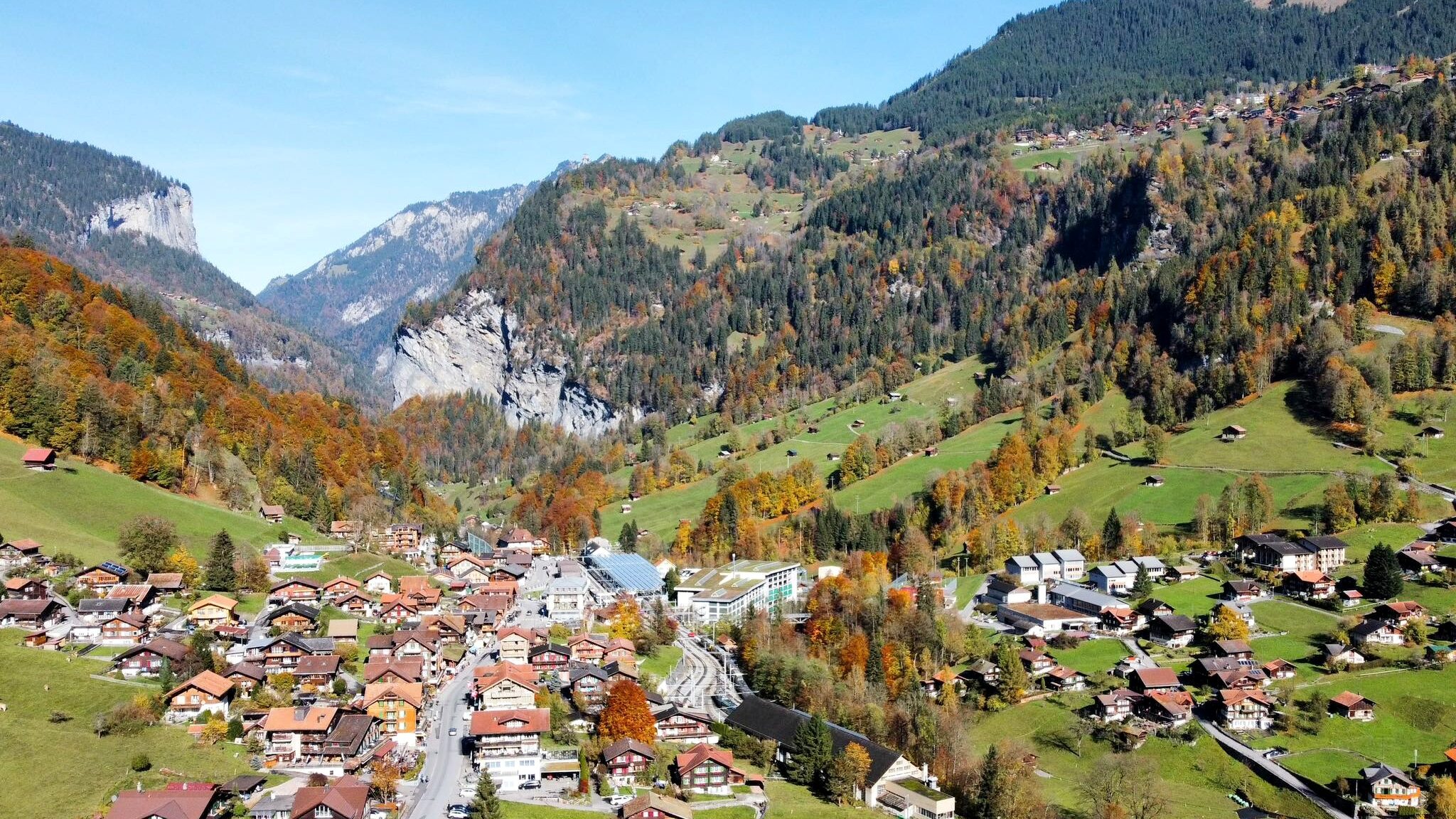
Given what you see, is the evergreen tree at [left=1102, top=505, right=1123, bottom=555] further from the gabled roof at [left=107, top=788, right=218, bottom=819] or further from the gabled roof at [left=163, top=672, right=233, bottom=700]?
the gabled roof at [left=107, top=788, right=218, bottom=819]

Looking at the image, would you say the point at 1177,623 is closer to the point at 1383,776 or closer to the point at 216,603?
the point at 1383,776

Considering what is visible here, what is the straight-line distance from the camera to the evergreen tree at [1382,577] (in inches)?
2965

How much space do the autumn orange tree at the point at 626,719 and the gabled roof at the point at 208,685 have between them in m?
21.2

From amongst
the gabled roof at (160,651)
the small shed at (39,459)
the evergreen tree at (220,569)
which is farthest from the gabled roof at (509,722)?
the small shed at (39,459)

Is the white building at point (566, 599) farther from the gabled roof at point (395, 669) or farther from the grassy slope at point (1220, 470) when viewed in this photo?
the grassy slope at point (1220, 470)

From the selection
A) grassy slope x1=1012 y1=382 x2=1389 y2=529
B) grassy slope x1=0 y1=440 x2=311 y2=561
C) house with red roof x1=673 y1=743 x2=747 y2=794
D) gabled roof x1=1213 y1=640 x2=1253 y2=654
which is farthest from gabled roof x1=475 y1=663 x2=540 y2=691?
grassy slope x1=1012 y1=382 x2=1389 y2=529

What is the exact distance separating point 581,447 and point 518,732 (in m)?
141

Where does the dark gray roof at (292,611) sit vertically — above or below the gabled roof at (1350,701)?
above

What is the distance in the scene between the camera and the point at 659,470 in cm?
16188

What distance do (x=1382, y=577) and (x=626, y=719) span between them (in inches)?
2097

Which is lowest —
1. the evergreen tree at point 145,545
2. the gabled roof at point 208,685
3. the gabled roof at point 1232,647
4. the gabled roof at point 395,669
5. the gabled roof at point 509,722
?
the gabled roof at point 1232,647

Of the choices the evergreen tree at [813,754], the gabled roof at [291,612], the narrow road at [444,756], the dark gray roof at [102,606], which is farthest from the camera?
the gabled roof at [291,612]

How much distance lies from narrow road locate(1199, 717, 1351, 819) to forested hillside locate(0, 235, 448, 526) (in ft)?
284

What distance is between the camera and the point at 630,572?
114 meters
